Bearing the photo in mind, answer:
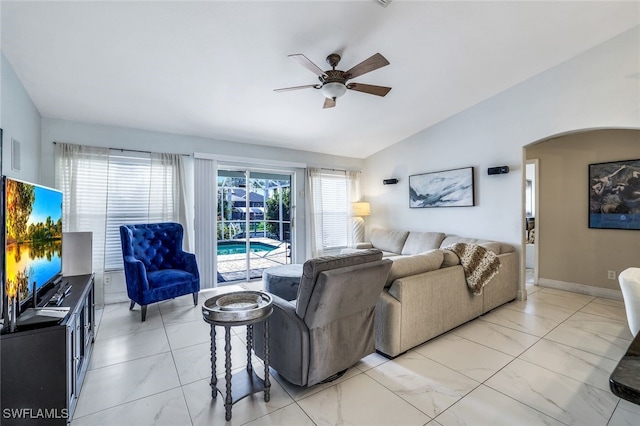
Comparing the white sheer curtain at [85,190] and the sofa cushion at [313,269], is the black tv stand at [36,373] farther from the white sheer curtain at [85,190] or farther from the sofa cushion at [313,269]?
the white sheer curtain at [85,190]

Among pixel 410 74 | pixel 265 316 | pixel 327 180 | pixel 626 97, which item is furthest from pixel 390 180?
pixel 265 316

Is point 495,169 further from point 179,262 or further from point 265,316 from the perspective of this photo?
point 179,262

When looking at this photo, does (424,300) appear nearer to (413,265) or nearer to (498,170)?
(413,265)

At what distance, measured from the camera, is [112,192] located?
3.88 m

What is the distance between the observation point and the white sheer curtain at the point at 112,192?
3600 millimetres

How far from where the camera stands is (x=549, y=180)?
4.55m

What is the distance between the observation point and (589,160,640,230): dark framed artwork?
3.78 metres

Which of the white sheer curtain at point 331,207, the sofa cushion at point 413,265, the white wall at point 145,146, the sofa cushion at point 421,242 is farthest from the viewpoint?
the white sheer curtain at point 331,207

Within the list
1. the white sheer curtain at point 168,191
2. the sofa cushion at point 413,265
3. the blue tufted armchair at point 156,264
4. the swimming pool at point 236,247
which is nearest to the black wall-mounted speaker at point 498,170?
the sofa cushion at point 413,265

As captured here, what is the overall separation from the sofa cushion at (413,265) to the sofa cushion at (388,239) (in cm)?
236

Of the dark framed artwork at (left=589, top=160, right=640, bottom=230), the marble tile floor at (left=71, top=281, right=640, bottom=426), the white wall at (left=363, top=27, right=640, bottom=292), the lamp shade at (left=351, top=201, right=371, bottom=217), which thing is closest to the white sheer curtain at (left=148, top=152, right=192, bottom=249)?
the marble tile floor at (left=71, top=281, right=640, bottom=426)

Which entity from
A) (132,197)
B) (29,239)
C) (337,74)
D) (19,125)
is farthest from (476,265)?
(19,125)

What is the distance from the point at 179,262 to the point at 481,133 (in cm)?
483

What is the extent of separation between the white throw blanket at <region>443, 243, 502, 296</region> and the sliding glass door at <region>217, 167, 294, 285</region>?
3.25m
